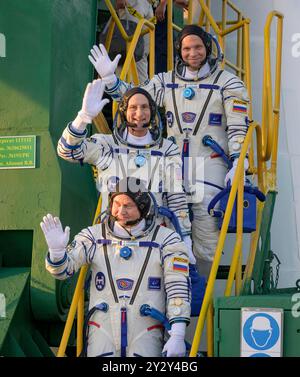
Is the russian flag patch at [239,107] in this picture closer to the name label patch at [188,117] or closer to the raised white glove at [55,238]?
the name label patch at [188,117]

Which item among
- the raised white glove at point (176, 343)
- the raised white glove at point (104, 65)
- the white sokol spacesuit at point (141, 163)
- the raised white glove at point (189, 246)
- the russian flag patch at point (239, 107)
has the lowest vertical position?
the raised white glove at point (176, 343)

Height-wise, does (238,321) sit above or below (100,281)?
below

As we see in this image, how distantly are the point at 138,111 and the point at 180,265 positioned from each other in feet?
3.30

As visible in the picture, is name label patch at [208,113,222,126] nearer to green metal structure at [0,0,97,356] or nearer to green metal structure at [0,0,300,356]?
green metal structure at [0,0,300,356]

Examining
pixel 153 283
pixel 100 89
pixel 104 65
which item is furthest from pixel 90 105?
pixel 153 283

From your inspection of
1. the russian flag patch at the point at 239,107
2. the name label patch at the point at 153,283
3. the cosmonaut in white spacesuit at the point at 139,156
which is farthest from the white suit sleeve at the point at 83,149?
the russian flag patch at the point at 239,107

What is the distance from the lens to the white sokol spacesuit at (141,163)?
5633mm

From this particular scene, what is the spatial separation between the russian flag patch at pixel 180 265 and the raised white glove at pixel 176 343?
0.97ft

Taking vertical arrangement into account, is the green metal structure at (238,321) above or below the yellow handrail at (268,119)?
below

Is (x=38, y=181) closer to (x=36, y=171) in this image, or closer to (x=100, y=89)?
(x=36, y=171)

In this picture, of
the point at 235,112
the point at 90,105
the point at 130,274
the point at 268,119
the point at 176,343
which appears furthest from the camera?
the point at 268,119

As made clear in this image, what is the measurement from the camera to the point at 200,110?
6.16 metres

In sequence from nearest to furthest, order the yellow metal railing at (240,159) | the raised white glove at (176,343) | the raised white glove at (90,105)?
1. the raised white glove at (176,343)
2. the yellow metal railing at (240,159)
3. the raised white glove at (90,105)

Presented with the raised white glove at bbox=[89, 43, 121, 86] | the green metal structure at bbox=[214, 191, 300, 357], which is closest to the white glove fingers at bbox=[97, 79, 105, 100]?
the raised white glove at bbox=[89, 43, 121, 86]
